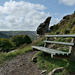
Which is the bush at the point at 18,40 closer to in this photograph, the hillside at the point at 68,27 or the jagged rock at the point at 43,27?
the jagged rock at the point at 43,27

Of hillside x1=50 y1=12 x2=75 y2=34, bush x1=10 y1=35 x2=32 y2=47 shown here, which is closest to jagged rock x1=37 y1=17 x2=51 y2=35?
hillside x1=50 y1=12 x2=75 y2=34

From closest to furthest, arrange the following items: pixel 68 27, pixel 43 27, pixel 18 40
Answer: pixel 68 27, pixel 43 27, pixel 18 40

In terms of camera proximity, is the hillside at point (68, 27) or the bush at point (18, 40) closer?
the hillside at point (68, 27)

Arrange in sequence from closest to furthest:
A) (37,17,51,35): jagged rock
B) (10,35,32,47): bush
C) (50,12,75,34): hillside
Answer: (50,12,75,34): hillside < (37,17,51,35): jagged rock < (10,35,32,47): bush

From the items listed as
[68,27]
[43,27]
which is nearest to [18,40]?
[43,27]

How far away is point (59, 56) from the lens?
299cm

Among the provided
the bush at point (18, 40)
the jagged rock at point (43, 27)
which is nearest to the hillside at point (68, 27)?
A: the jagged rock at point (43, 27)

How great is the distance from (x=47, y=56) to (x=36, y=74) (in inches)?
57.8

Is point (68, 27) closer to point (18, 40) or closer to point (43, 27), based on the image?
point (43, 27)

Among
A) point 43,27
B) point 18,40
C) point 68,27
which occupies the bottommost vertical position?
point 18,40

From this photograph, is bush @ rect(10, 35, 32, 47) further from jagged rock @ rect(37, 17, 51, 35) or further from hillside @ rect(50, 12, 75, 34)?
hillside @ rect(50, 12, 75, 34)

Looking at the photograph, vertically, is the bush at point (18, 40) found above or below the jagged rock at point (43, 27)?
below

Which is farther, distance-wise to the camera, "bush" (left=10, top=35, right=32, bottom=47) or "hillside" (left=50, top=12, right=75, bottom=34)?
"bush" (left=10, top=35, right=32, bottom=47)

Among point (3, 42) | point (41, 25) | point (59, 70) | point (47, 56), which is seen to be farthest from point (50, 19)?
point (59, 70)
